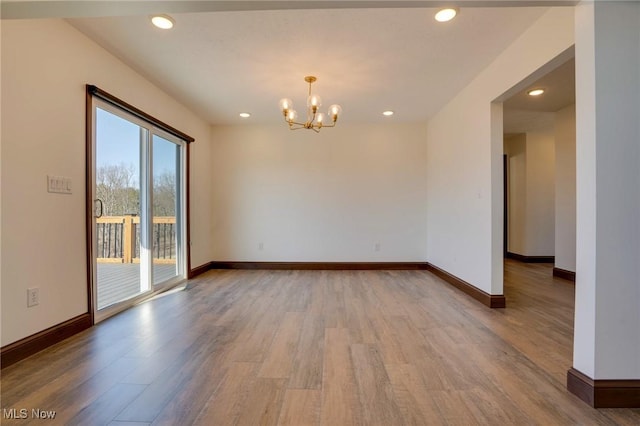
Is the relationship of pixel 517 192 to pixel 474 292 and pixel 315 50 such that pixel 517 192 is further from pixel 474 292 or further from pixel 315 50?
pixel 315 50

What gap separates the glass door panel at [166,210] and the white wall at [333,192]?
3.86ft

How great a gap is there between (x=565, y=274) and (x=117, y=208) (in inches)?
236

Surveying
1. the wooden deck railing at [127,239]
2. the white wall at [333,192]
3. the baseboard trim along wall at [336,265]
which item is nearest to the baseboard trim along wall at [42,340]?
the wooden deck railing at [127,239]

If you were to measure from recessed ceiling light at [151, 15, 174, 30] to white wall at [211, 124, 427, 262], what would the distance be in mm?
2915

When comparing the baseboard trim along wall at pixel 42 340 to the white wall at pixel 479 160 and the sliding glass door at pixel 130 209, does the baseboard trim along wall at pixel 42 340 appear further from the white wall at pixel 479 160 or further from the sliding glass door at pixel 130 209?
the white wall at pixel 479 160

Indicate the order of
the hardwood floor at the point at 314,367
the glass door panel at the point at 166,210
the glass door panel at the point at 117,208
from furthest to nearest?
the glass door panel at the point at 166,210 → the glass door panel at the point at 117,208 → the hardwood floor at the point at 314,367

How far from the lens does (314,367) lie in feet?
6.28

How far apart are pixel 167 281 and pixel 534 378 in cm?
402

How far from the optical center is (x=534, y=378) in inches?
70.8

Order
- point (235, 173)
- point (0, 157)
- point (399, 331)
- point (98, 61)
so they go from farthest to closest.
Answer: point (235, 173) < point (98, 61) < point (399, 331) < point (0, 157)

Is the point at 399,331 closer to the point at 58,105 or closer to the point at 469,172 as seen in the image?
the point at 469,172

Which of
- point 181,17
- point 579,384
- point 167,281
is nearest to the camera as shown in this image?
point 579,384

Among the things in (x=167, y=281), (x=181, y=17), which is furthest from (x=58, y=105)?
(x=167, y=281)

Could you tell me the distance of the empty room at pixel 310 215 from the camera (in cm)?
153
